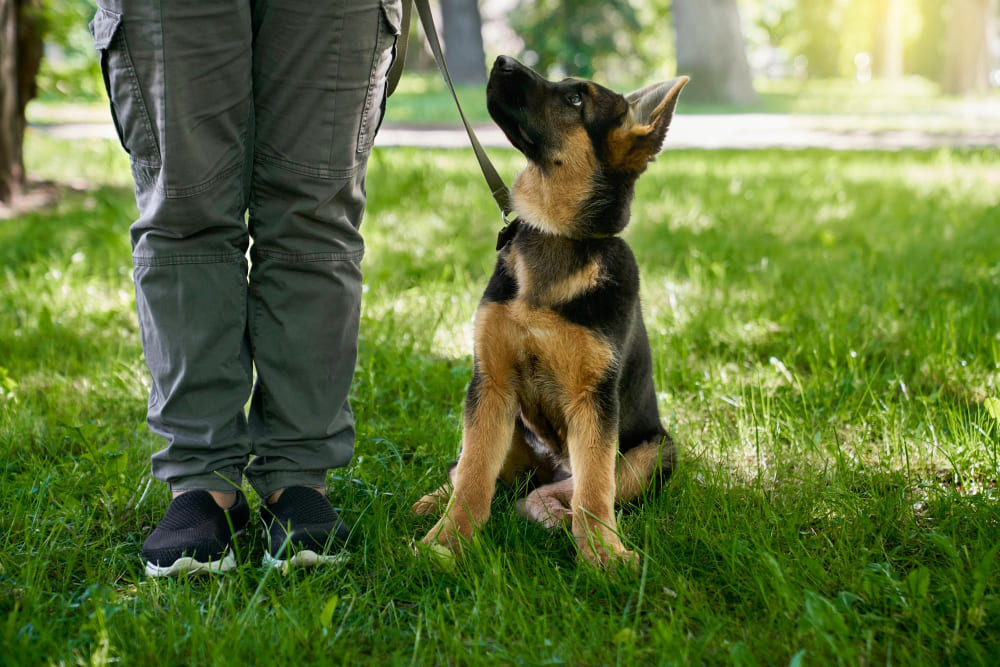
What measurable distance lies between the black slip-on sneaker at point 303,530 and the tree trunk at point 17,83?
5859 mm

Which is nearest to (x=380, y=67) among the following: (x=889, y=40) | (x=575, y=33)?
(x=575, y=33)

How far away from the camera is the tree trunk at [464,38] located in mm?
28438

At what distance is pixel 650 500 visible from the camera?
2773mm

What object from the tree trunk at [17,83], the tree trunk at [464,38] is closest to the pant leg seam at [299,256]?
the tree trunk at [17,83]

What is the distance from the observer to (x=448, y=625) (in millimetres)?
2154

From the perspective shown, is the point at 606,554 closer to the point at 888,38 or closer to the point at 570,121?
the point at 570,121

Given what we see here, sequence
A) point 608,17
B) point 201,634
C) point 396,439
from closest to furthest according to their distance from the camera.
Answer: point 201,634, point 396,439, point 608,17

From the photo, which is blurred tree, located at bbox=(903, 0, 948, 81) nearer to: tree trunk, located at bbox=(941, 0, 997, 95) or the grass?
tree trunk, located at bbox=(941, 0, 997, 95)

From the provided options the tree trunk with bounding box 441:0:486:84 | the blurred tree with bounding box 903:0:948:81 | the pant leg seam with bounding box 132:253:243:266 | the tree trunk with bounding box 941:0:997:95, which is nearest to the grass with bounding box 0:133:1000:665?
the pant leg seam with bounding box 132:253:243:266

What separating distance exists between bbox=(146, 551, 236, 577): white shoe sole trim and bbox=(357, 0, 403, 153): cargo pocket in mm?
1247

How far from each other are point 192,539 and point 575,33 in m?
24.6

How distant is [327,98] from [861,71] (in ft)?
201

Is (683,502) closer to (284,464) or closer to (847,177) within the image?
(284,464)

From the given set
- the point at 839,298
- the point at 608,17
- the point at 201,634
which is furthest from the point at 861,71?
the point at 201,634
